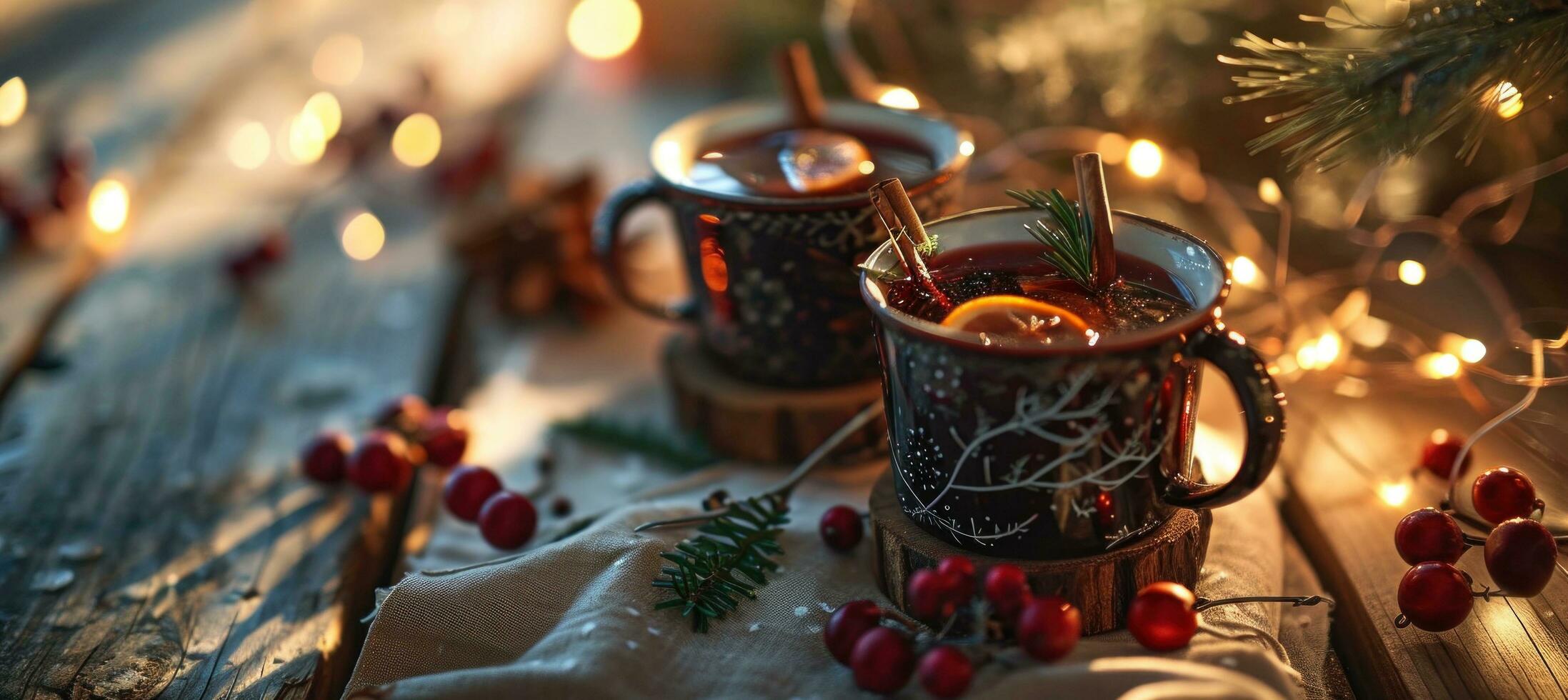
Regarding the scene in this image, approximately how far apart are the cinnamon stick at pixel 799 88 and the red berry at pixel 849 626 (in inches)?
18.9

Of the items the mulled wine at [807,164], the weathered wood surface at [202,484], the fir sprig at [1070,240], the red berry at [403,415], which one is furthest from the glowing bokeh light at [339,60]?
the fir sprig at [1070,240]

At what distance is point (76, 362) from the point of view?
1.11 meters

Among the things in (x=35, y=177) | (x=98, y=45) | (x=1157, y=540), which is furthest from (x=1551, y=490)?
(x=98, y=45)

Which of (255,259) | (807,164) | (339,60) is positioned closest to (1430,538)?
(807,164)

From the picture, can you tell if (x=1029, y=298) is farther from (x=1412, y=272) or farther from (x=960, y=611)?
(x=1412, y=272)

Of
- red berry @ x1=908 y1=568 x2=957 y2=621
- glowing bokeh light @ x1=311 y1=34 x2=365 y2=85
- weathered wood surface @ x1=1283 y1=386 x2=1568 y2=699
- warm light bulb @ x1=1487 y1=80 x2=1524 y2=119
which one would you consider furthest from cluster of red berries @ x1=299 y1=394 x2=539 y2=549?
glowing bokeh light @ x1=311 y1=34 x2=365 y2=85

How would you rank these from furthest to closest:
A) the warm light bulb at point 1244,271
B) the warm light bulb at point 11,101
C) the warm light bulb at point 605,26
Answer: the warm light bulb at point 605,26 < the warm light bulb at point 11,101 < the warm light bulb at point 1244,271

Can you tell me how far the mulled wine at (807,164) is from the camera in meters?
0.84

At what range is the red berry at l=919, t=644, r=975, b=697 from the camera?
0.59 m

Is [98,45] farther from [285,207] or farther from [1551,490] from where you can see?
[1551,490]

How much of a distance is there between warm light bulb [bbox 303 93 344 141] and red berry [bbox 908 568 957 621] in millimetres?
1279

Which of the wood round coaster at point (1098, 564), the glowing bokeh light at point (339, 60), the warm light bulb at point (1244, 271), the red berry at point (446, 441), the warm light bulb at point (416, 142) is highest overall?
the glowing bokeh light at point (339, 60)

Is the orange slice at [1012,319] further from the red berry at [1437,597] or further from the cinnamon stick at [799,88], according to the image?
the cinnamon stick at [799,88]

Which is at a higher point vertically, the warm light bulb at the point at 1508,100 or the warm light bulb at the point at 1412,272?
the warm light bulb at the point at 1508,100
